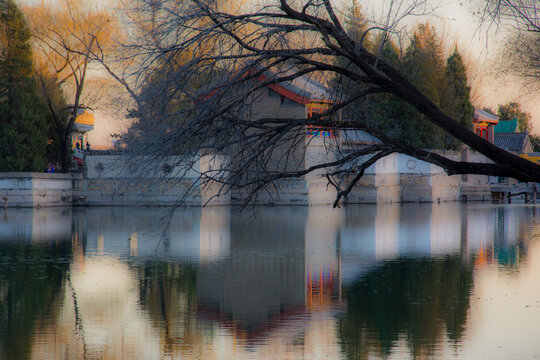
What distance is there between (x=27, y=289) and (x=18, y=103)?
2825cm

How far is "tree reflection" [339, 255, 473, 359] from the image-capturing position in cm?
804

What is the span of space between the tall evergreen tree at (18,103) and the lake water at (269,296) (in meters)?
17.7

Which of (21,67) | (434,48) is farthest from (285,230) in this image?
(434,48)

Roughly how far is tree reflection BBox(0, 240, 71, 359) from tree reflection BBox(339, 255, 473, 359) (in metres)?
3.46

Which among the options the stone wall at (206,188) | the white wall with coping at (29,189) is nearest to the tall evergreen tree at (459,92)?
the stone wall at (206,188)

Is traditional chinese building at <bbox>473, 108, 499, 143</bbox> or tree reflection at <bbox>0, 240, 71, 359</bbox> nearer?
tree reflection at <bbox>0, 240, 71, 359</bbox>

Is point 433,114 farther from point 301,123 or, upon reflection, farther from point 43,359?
point 43,359

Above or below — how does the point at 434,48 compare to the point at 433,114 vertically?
above

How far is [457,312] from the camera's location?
977 cm

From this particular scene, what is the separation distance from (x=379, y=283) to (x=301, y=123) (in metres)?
4.04

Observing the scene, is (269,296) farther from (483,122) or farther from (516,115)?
(516,115)

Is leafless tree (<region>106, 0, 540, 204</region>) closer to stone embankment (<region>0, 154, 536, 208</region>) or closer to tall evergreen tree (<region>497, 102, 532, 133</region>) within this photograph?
stone embankment (<region>0, 154, 536, 208</region>)

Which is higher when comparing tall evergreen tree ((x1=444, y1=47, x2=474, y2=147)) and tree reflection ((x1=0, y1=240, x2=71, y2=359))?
tall evergreen tree ((x1=444, y1=47, x2=474, y2=147))

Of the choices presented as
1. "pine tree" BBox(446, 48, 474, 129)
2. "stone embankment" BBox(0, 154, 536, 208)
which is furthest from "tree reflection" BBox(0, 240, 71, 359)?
"pine tree" BBox(446, 48, 474, 129)
